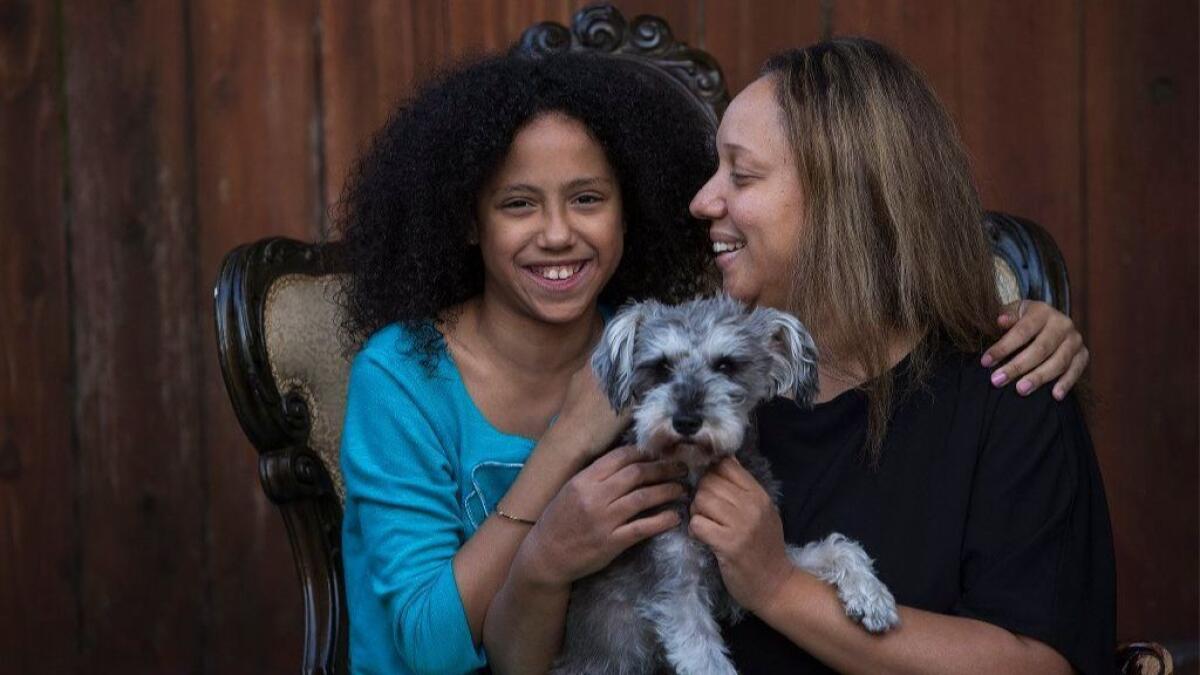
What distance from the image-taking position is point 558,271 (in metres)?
3.25

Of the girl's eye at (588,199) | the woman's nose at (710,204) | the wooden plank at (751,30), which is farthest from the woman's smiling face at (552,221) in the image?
the wooden plank at (751,30)

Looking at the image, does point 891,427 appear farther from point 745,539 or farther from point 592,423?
point 592,423

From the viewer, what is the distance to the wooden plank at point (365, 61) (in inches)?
178

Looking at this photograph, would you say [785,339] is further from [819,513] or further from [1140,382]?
[1140,382]

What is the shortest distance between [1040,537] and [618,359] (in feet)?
2.59

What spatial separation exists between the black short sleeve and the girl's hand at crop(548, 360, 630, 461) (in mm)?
651

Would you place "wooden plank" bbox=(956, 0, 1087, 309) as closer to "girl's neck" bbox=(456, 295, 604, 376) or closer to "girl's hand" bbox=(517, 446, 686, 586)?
"girl's neck" bbox=(456, 295, 604, 376)

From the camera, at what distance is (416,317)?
11.2 feet

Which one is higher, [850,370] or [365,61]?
[365,61]

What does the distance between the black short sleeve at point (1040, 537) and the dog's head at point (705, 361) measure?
1.18 ft

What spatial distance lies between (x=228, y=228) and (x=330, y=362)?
0.97 metres

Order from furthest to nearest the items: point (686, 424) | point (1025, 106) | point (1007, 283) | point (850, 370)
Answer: point (1025, 106) → point (1007, 283) → point (850, 370) → point (686, 424)

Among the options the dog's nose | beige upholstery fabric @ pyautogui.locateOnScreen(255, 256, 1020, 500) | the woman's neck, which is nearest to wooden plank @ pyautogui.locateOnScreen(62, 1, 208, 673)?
beige upholstery fabric @ pyautogui.locateOnScreen(255, 256, 1020, 500)

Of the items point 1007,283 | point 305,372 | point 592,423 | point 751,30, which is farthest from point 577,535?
point 751,30
